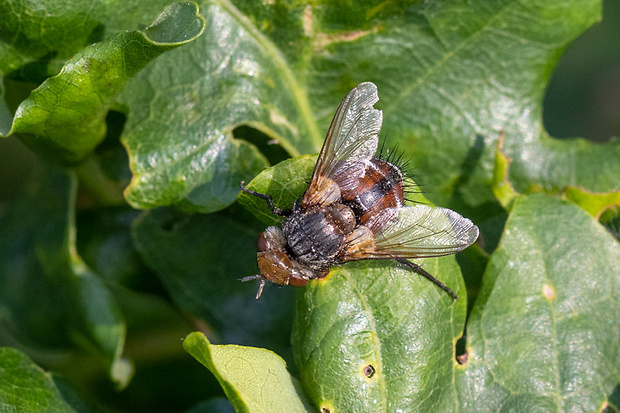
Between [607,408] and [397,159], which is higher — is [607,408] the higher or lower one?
the lower one

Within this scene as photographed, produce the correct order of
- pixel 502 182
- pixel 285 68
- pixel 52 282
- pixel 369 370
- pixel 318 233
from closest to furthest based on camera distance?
pixel 369 370 → pixel 318 233 → pixel 502 182 → pixel 285 68 → pixel 52 282

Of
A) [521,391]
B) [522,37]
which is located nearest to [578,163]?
[522,37]

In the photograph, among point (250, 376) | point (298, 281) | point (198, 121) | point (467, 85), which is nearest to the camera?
point (250, 376)

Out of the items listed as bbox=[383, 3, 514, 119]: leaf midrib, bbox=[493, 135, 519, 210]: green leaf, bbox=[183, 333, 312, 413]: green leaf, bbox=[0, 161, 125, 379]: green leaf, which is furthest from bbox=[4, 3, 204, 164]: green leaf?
bbox=[493, 135, 519, 210]: green leaf

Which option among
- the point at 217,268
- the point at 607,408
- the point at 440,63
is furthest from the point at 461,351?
the point at 440,63

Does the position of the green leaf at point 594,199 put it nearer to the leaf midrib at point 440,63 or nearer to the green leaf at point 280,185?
the leaf midrib at point 440,63

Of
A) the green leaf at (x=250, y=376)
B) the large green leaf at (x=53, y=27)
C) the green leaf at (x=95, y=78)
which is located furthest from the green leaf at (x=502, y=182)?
the large green leaf at (x=53, y=27)

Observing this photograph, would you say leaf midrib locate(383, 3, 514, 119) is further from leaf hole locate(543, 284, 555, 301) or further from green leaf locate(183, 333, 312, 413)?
green leaf locate(183, 333, 312, 413)

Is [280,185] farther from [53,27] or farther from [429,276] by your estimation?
[53,27]
